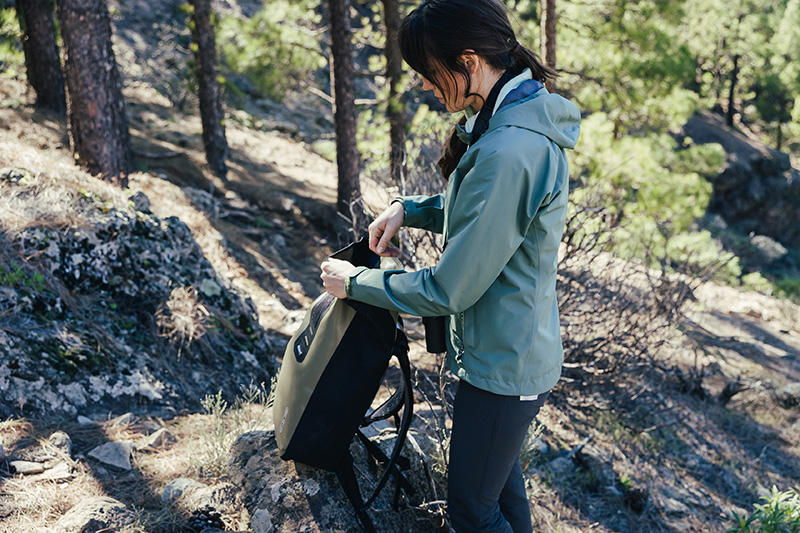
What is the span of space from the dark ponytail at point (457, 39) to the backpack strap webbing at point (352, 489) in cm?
136

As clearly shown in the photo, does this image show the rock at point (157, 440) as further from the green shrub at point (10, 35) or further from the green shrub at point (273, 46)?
the green shrub at point (10, 35)

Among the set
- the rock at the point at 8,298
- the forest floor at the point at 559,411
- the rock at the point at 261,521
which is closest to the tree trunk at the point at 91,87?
the forest floor at the point at 559,411

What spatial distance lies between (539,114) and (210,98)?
29.3 feet

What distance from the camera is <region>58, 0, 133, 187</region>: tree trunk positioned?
5609 mm

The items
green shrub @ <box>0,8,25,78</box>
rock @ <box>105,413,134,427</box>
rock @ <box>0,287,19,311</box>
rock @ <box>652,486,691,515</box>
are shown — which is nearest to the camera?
rock @ <box>105,413,134,427</box>

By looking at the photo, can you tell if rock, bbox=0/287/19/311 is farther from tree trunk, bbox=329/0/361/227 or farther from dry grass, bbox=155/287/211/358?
tree trunk, bbox=329/0/361/227

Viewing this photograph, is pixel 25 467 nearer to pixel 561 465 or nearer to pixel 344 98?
pixel 561 465

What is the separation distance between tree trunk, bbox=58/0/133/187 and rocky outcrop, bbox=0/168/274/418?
1.99m

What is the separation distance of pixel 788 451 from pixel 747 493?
1.29 metres

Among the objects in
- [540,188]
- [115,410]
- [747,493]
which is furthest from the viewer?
[747,493]

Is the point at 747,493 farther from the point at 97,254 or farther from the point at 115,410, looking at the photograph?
the point at 97,254

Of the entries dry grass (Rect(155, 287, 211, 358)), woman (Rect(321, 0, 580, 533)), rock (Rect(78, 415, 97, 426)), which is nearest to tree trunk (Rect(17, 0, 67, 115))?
dry grass (Rect(155, 287, 211, 358))

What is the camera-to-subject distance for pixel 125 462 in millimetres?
2648

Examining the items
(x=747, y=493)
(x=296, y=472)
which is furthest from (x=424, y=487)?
(x=747, y=493)
